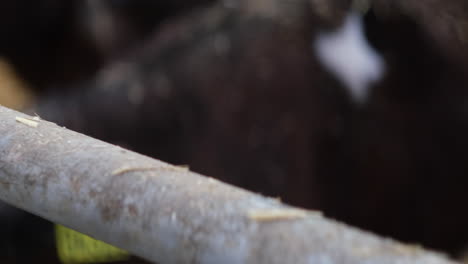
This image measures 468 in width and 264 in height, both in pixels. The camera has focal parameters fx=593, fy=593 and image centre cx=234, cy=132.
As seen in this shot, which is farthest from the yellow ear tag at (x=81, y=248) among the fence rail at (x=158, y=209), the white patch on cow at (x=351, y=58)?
the white patch on cow at (x=351, y=58)

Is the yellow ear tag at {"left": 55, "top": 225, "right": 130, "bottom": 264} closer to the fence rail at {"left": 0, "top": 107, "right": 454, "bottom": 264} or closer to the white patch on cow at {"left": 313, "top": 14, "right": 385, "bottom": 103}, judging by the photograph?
the fence rail at {"left": 0, "top": 107, "right": 454, "bottom": 264}

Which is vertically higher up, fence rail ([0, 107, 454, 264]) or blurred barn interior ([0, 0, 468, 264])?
blurred barn interior ([0, 0, 468, 264])

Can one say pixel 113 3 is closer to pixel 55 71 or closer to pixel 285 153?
pixel 55 71

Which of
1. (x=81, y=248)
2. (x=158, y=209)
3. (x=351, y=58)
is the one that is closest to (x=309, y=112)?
(x=351, y=58)

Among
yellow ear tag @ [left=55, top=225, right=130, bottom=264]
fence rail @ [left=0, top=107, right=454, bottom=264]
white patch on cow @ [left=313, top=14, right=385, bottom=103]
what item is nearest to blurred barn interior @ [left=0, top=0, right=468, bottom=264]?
Result: white patch on cow @ [left=313, top=14, right=385, bottom=103]

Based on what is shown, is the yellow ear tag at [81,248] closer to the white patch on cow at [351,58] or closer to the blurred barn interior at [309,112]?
the blurred barn interior at [309,112]

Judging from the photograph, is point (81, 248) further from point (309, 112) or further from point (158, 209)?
point (309, 112)

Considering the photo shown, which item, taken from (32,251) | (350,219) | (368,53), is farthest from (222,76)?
→ (32,251)
